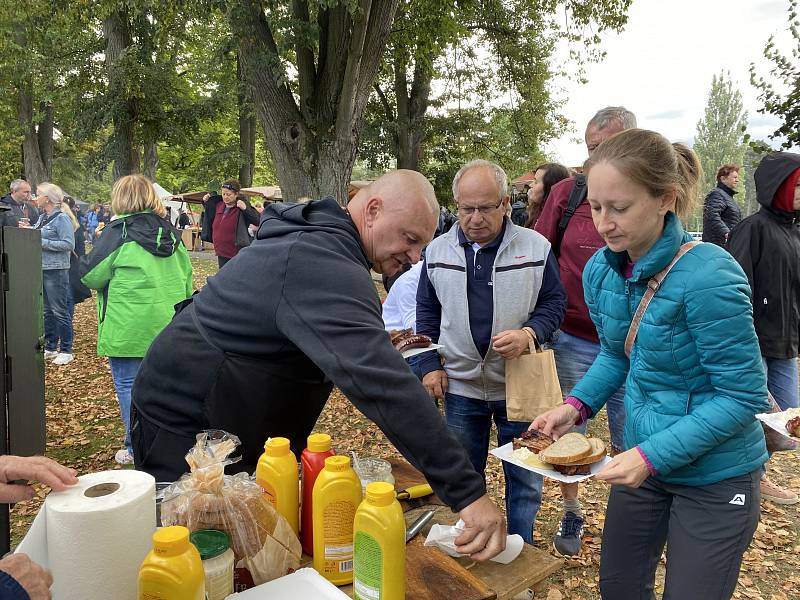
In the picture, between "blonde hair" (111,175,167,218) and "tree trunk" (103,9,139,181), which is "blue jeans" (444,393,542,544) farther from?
"tree trunk" (103,9,139,181)

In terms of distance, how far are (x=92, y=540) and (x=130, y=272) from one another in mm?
3776

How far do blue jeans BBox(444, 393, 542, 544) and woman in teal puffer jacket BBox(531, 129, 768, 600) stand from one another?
1.13m

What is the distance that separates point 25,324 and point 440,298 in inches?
119

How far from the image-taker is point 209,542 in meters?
1.29

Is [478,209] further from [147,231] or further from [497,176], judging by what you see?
[147,231]

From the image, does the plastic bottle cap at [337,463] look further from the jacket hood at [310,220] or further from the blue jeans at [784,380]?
the blue jeans at [784,380]

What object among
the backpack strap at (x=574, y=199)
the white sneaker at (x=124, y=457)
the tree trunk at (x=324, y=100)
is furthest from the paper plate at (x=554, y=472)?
the tree trunk at (x=324, y=100)

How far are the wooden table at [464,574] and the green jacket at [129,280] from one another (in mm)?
3374

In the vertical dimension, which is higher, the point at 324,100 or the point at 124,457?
the point at 324,100

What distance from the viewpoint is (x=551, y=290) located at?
3.17 m

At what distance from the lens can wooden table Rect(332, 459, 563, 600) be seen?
1464mm

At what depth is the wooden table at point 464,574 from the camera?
1464mm

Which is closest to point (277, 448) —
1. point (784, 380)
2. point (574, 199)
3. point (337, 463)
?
point (337, 463)

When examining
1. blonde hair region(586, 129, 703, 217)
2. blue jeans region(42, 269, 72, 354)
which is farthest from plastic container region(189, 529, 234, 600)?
blue jeans region(42, 269, 72, 354)
